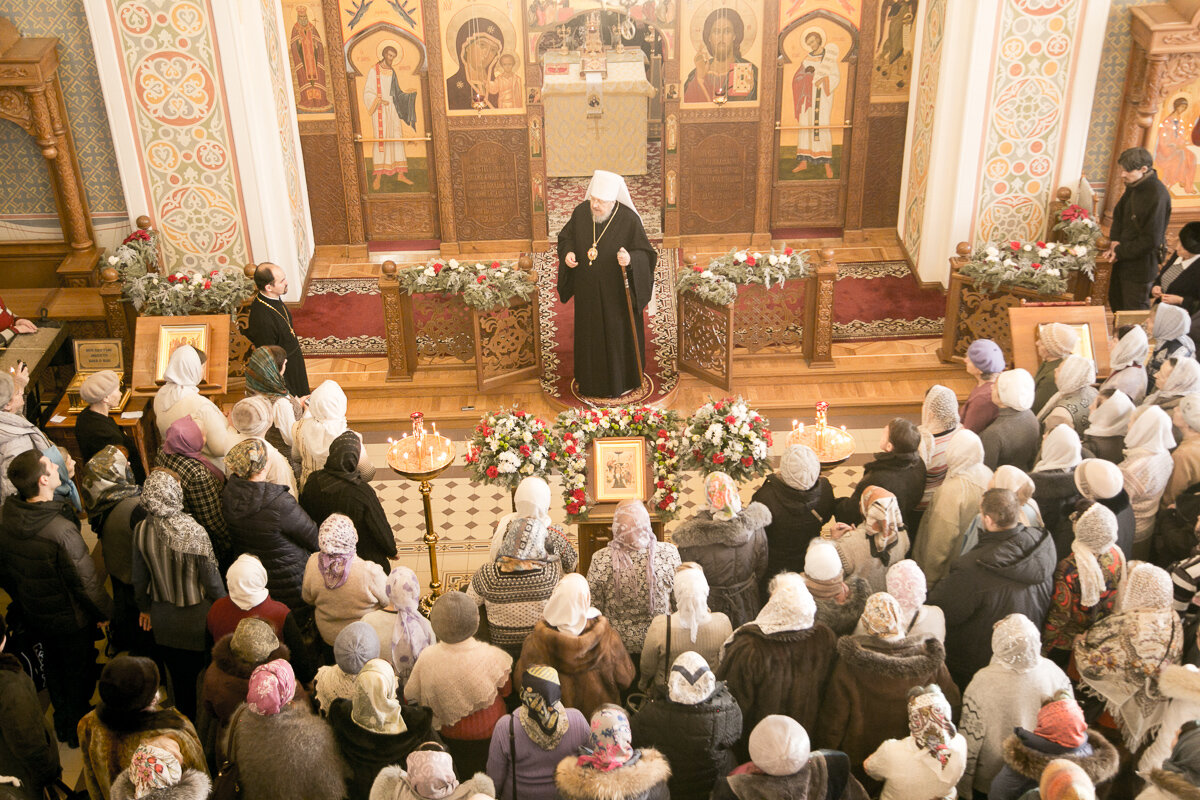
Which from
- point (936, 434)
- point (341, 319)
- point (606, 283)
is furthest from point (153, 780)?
point (341, 319)

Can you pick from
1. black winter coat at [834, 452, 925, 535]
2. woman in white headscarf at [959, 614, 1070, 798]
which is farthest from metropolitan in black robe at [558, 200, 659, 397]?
woman in white headscarf at [959, 614, 1070, 798]

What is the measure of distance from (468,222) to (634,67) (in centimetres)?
290

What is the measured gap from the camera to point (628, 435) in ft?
22.3

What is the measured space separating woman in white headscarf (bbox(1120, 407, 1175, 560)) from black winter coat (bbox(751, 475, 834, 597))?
1.58 m

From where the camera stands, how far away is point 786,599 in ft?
15.2

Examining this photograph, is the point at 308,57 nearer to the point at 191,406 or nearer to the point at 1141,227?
the point at 191,406

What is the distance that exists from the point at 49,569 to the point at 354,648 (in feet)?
6.58

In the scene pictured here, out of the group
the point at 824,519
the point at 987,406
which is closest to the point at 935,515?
the point at 824,519

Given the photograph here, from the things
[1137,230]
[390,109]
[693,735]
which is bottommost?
[693,735]

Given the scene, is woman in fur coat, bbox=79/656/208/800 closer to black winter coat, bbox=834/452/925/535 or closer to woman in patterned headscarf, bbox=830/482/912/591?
woman in patterned headscarf, bbox=830/482/912/591

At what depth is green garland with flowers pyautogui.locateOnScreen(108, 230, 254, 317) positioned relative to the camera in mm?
9734

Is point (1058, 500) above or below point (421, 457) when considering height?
below

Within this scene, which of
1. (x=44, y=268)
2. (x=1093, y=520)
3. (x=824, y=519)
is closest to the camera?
(x=1093, y=520)

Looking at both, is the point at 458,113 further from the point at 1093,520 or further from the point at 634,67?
the point at 1093,520
